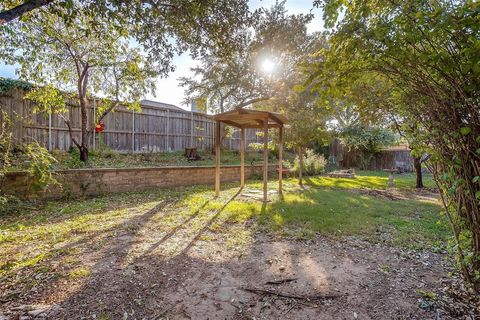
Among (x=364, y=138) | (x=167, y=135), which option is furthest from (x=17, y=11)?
(x=364, y=138)

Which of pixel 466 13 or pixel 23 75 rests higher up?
pixel 23 75

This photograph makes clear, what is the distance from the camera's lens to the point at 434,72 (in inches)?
74.5

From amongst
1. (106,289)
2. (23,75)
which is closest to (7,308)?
(106,289)

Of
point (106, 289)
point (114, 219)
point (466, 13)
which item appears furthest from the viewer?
point (114, 219)

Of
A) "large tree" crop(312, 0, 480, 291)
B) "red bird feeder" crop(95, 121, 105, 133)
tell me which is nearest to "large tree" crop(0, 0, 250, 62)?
"large tree" crop(312, 0, 480, 291)

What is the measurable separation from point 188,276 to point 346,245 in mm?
2140

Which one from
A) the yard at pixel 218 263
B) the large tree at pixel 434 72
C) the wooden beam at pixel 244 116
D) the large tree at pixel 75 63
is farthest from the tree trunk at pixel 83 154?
the large tree at pixel 434 72

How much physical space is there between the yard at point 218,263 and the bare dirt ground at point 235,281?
1 centimetres

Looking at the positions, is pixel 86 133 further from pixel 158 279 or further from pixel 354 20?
pixel 354 20

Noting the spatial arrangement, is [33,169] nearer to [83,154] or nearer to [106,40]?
[106,40]

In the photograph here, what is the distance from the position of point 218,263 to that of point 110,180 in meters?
4.80

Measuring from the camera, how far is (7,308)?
1.95 m

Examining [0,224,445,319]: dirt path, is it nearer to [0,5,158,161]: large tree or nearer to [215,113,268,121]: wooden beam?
[215,113,268,121]: wooden beam

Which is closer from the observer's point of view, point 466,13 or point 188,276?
point 466,13
